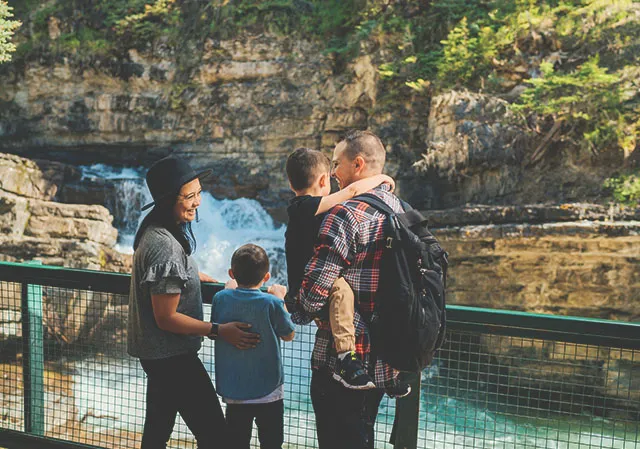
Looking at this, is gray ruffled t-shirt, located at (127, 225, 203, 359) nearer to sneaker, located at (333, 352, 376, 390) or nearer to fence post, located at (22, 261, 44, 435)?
sneaker, located at (333, 352, 376, 390)

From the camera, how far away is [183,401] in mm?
2861

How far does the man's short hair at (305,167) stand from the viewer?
2.59m

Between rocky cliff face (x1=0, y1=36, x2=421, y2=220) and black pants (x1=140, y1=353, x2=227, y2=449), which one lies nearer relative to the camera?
black pants (x1=140, y1=353, x2=227, y2=449)

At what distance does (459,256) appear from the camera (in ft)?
36.7

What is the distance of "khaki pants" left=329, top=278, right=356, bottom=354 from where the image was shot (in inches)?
88.0

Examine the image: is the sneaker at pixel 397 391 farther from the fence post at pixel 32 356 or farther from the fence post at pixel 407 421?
the fence post at pixel 32 356

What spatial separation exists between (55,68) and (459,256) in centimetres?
1869

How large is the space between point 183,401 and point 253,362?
15.4 inches

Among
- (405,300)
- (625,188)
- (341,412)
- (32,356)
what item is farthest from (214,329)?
(625,188)

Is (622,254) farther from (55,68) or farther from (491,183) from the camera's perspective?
(55,68)

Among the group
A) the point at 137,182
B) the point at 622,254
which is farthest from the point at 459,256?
the point at 137,182

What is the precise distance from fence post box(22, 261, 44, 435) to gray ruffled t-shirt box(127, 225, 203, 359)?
1308 millimetres

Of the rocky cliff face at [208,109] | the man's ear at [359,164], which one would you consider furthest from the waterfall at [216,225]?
the man's ear at [359,164]

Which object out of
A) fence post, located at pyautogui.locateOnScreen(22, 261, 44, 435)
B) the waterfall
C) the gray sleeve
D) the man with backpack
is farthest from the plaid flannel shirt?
the waterfall
